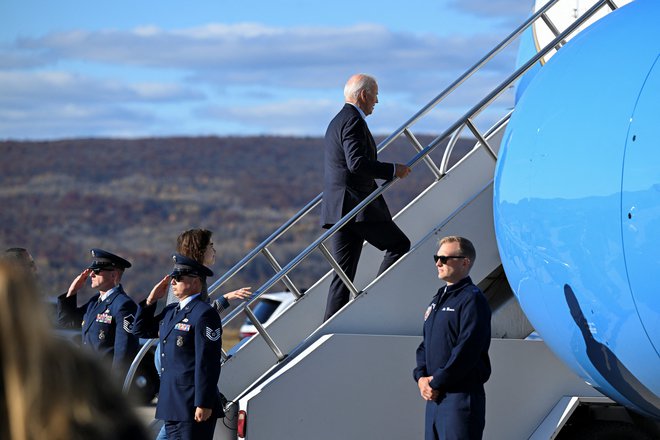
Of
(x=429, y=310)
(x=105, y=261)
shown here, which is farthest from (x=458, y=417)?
(x=105, y=261)

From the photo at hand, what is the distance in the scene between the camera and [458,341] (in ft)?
20.7

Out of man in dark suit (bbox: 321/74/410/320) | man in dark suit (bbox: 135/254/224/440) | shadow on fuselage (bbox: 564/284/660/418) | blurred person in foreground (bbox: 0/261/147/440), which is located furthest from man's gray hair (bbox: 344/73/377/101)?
blurred person in foreground (bbox: 0/261/147/440)

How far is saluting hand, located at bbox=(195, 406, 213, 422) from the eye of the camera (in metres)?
6.23

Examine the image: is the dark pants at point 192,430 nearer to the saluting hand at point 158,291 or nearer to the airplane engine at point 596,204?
the saluting hand at point 158,291

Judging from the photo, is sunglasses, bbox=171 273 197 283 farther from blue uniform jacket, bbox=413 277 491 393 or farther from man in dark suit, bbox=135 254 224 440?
blue uniform jacket, bbox=413 277 491 393

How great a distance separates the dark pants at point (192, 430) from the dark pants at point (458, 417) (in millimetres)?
1193

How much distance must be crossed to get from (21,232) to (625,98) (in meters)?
62.0

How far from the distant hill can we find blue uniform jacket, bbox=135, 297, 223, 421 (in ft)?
165

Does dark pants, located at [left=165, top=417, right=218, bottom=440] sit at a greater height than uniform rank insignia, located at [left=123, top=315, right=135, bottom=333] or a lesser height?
lesser

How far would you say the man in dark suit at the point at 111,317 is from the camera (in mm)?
7449

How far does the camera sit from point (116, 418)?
192 centimetres

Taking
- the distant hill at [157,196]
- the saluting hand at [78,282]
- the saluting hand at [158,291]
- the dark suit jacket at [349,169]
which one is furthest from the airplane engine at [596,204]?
the distant hill at [157,196]

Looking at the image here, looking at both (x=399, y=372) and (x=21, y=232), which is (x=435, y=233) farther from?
(x=21, y=232)

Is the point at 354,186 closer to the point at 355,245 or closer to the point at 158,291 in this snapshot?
the point at 355,245
